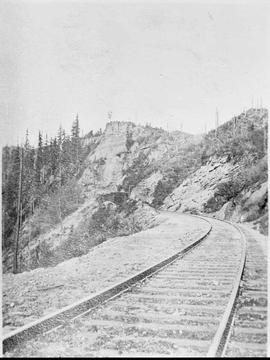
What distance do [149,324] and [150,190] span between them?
1380 cm

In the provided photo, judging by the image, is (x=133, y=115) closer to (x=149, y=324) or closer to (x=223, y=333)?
(x=149, y=324)

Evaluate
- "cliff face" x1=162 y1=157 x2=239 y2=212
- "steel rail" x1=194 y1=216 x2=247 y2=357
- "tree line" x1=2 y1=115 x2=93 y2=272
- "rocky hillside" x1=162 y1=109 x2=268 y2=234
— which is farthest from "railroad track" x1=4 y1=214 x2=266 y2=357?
"cliff face" x1=162 y1=157 x2=239 y2=212

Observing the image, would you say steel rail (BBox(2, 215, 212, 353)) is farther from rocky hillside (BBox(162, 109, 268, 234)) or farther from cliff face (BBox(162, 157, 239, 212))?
cliff face (BBox(162, 157, 239, 212))

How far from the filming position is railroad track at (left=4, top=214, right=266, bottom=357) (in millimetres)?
3686

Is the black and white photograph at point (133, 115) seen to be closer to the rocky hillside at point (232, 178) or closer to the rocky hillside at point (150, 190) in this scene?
the rocky hillside at point (232, 178)

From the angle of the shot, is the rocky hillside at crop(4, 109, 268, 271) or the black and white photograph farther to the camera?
the rocky hillside at crop(4, 109, 268, 271)

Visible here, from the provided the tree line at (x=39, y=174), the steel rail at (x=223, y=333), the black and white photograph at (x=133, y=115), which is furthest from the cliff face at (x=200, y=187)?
the steel rail at (x=223, y=333)

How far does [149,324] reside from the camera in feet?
13.4

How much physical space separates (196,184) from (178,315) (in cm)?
1172

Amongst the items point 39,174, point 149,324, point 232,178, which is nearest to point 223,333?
point 149,324

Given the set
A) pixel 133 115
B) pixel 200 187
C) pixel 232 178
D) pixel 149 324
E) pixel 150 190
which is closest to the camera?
pixel 149 324

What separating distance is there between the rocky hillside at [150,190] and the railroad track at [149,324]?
7.00m

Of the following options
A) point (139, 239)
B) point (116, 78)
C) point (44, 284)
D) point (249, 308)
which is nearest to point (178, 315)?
point (249, 308)

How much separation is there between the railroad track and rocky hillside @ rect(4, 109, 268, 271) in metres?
7.00
